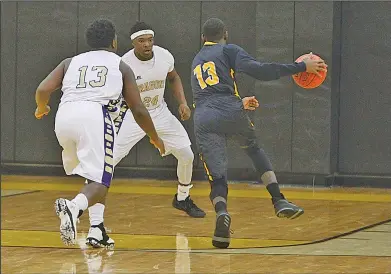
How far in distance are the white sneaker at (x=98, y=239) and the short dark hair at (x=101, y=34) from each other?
1.64 meters

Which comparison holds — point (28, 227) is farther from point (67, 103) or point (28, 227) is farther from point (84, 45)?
point (84, 45)

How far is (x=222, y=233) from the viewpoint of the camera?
8445mm

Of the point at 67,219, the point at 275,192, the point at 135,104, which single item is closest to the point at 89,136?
the point at 135,104

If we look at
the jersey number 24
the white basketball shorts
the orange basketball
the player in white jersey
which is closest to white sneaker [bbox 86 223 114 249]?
the player in white jersey

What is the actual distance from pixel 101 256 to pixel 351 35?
26.2 feet

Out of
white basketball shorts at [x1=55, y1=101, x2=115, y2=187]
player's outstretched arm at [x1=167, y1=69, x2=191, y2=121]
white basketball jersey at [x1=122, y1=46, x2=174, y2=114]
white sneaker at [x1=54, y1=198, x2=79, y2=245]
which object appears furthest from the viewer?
white basketball jersey at [x1=122, y1=46, x2=174, y2=114]

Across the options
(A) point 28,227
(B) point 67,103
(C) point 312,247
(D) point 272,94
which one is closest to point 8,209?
(A) point 28,227

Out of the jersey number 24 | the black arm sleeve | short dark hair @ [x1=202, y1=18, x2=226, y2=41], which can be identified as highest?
short dark hair @ [x1=202, y1=18, x2=226, y2=41]

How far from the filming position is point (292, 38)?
14.7 metres

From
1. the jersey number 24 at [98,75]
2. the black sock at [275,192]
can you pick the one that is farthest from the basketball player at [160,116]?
the jersey number 24 at [98,75]

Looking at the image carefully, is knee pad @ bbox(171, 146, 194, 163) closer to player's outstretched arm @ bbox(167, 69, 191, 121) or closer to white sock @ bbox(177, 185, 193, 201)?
white sock @ bbox(177, 185, 193, 201)

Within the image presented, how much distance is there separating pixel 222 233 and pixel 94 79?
1.75 m

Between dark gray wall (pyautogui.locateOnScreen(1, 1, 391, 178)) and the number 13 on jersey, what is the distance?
5.90m

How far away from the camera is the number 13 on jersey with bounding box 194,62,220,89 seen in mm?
8898
